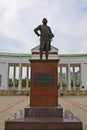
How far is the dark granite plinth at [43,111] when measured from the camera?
9.36 metres

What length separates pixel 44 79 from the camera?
9.80 meters

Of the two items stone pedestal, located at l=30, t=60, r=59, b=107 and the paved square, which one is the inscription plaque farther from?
the paved square

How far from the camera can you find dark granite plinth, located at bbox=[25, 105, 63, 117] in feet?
30.7

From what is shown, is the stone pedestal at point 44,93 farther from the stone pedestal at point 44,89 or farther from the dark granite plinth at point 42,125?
the dark granite plinth at point 42,125

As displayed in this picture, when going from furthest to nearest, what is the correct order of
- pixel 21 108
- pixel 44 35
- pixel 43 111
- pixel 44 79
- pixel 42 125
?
pixel 21 108 < pixel 44 35 < pixel 44 79 < pixel 43 111 < pixel 42 125

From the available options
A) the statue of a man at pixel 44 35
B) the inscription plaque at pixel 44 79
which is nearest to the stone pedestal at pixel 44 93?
the inscription plaque at pixel 44 79

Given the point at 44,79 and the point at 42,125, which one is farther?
the point at 44,79

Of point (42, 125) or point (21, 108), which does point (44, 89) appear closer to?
point (42, 125)

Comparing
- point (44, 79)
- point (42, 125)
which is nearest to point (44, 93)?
point (44, 79)

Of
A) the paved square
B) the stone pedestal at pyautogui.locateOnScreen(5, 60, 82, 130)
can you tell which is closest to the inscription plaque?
the stone pedestal at pyautogui.locateOnScreen(5, 60, 82, 130)

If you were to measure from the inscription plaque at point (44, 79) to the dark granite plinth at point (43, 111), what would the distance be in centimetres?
100

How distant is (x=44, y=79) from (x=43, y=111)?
4.11ft

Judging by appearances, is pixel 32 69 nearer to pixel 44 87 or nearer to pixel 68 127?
pixel 44 87

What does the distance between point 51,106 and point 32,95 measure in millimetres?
866
